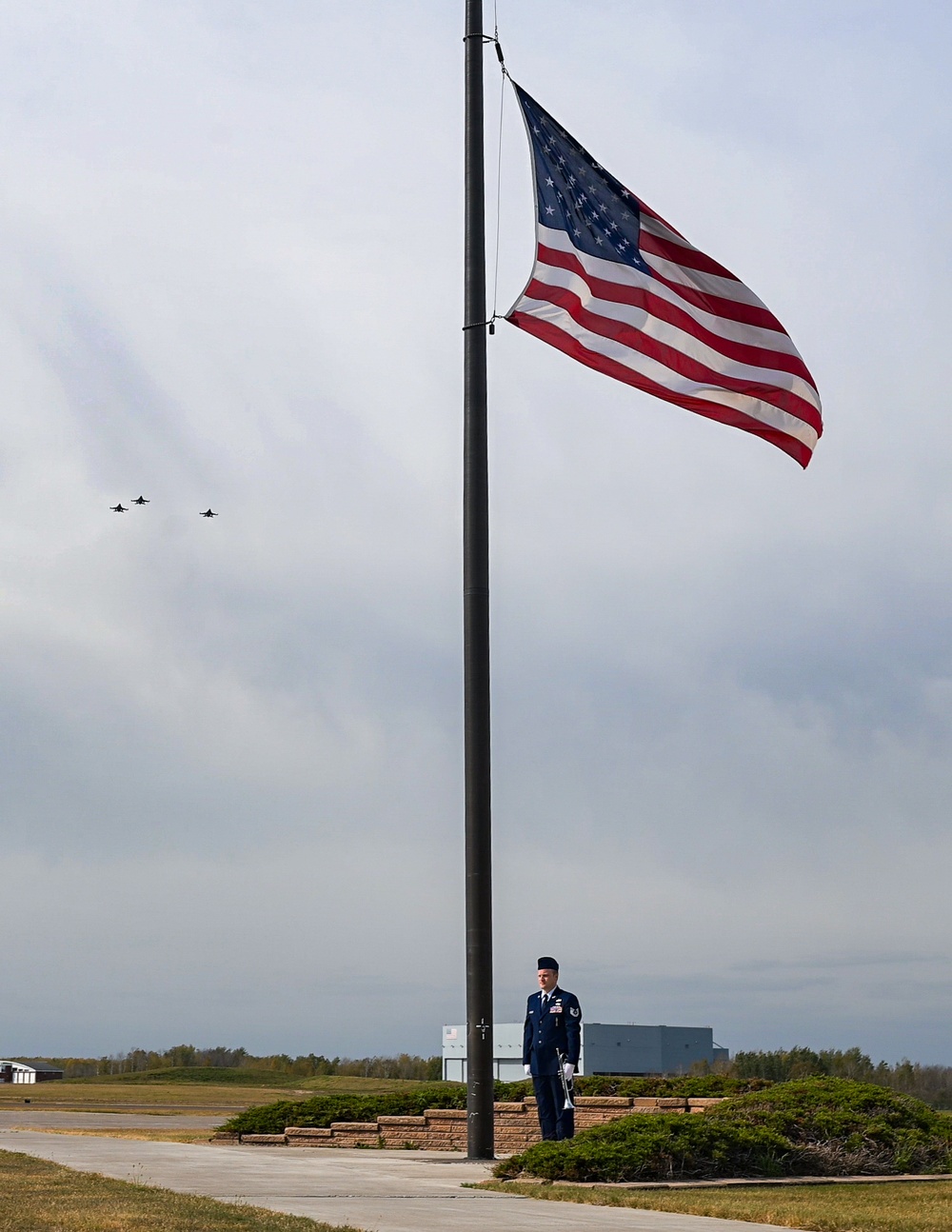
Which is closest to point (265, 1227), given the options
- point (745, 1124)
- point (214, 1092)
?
point (745, 1124)

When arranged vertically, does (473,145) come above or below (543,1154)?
above

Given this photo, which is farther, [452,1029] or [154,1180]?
[452,1029]

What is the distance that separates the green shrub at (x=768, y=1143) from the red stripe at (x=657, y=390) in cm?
669

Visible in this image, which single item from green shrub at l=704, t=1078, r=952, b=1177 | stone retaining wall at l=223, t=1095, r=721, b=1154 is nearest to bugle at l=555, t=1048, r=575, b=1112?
green shrub at l=704, t=1078, r=952, b=1177

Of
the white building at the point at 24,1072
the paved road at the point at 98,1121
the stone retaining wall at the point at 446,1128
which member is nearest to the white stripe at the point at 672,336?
the stone retaining wall at the point at 446,1128

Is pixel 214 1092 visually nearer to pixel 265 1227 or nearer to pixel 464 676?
pixel 464 676

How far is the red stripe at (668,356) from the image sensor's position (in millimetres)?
14594

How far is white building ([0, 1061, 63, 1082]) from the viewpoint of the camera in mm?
45594

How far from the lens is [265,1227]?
306 inches

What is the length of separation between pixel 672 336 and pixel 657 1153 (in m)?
8.17

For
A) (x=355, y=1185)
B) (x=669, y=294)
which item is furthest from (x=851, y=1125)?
(x=669, y=294)

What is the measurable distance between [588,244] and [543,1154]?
8.80 meters

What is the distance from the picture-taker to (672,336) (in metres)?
15.5

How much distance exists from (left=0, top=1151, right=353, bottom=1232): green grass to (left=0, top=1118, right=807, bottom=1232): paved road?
0.34 m
